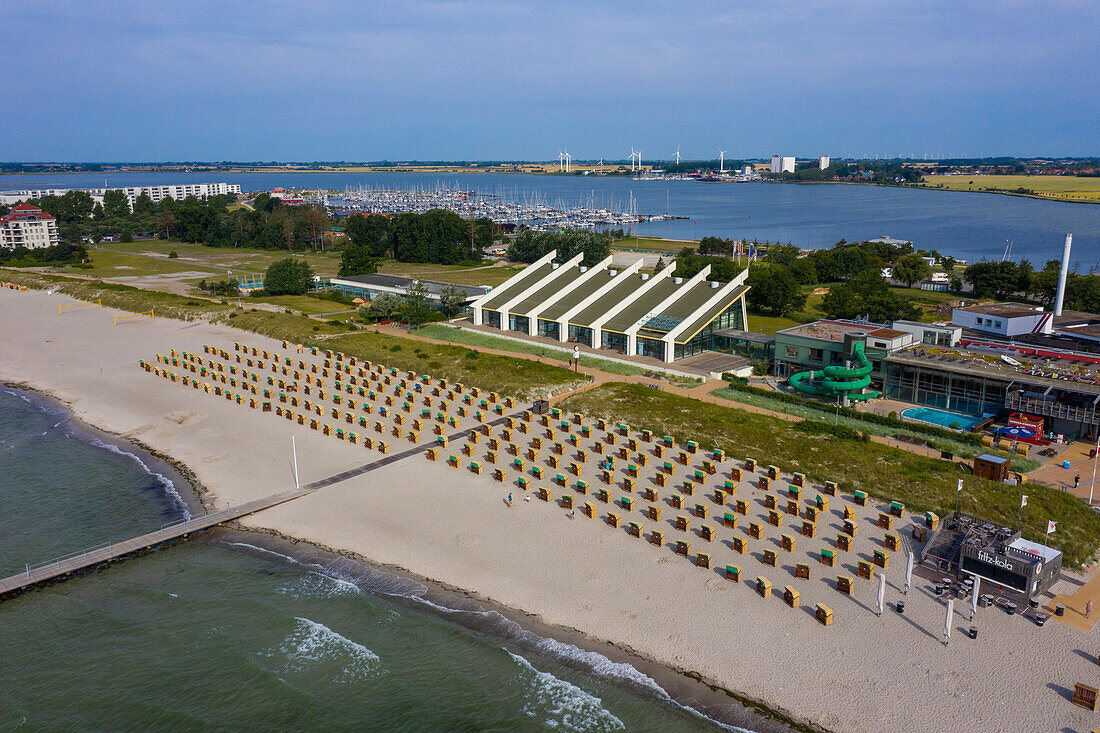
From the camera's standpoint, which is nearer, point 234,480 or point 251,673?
point 251,673

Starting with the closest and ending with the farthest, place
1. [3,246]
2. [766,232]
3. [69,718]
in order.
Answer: [69,718], [3,246], [766,232]

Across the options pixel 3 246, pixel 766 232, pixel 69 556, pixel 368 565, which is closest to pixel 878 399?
pixel 368 565

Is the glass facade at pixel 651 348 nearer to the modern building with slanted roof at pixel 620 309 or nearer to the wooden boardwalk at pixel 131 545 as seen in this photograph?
the modern building with slanted roof at pixel 620 309

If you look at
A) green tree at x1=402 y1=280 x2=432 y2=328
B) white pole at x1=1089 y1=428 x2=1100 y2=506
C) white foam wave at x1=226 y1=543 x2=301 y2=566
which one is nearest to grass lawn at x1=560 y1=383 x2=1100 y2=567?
white pole at x1=1089 y1=428 x2=1100 y2=506

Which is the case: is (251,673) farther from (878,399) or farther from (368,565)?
(878,399)

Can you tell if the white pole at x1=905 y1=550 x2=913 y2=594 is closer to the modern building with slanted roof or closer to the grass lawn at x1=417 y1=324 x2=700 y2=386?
the grass lawn at x1=417 y1=324 x2=700 y2=386

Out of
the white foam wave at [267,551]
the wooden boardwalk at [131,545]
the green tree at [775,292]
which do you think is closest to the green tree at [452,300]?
the green tree at [775,292]

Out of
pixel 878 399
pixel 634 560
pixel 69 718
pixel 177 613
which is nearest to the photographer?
pixel 69 718
